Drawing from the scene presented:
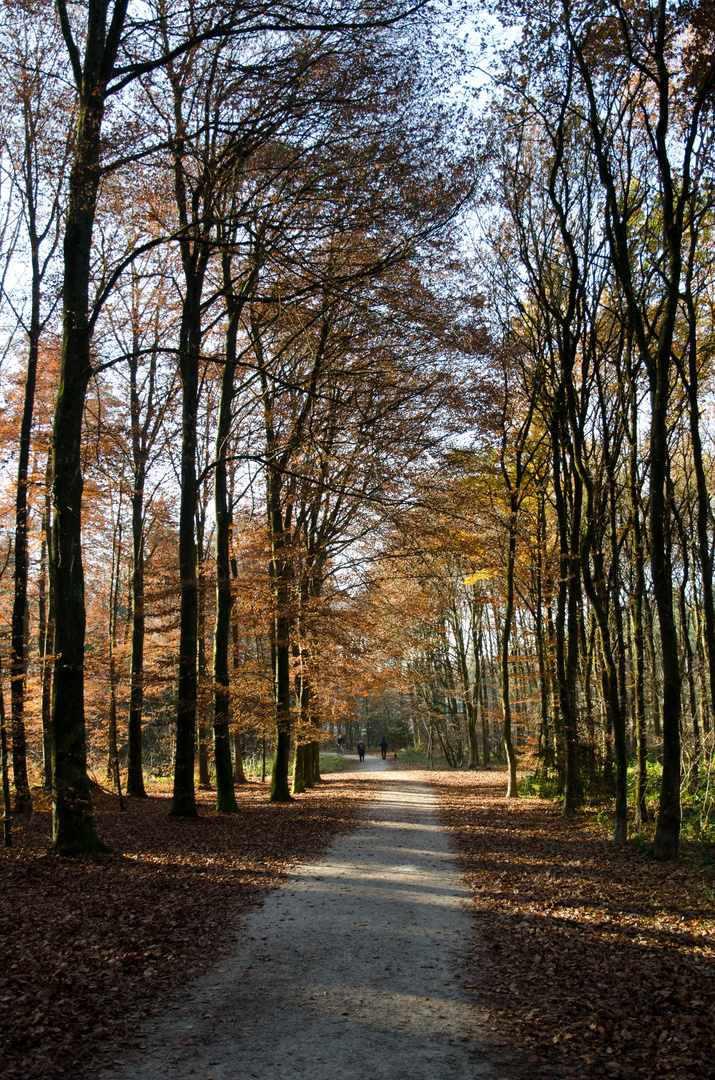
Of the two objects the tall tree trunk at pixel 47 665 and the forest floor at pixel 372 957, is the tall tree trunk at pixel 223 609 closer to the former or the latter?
the tall tree trunk at pixel 47 665

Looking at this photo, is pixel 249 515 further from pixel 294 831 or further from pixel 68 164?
pixel 68 164

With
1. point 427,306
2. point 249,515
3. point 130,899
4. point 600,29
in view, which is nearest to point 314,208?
point 427,306

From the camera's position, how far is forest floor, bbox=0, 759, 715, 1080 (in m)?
3.65

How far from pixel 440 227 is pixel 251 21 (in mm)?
3828

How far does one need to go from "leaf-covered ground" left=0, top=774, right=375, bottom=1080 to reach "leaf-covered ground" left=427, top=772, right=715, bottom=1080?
2536 mm

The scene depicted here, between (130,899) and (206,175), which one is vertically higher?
(206,175)

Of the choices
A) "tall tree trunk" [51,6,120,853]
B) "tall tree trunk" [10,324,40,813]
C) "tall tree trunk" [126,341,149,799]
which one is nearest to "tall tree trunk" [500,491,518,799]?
"tall tree trunk" [126,341,149,799]

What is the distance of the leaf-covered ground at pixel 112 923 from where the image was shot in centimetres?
378

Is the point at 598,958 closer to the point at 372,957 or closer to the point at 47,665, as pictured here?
the point at 372,957

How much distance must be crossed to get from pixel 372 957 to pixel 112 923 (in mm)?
2415

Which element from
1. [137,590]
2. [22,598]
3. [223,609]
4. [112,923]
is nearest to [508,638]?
[223,609]

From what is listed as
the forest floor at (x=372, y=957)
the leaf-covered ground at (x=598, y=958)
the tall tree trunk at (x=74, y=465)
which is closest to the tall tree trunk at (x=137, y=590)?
the forest floor at (x=372, y=957)

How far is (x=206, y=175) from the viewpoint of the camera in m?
9.07

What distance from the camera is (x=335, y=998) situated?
4.37 m
